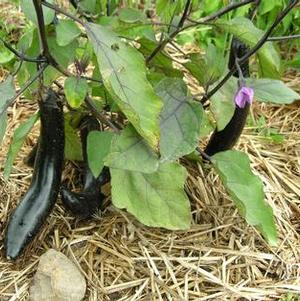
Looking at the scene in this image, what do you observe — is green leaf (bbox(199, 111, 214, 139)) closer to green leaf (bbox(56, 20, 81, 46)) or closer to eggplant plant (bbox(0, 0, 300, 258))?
eggplant plant (bbox(0, 0, 300, 258))

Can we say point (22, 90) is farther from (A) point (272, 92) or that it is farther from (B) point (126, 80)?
(A) point (272, 92)

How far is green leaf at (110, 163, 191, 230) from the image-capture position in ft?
4.38

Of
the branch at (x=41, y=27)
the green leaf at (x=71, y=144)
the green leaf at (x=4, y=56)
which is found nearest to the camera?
the branch at (x=41, y=27)

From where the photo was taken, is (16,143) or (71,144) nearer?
(16,143)

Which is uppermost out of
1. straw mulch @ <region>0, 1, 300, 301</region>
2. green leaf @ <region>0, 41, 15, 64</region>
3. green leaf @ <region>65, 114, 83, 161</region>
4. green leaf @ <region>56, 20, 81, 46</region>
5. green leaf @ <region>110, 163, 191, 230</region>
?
green leaf @ <region>56, 20, 81, 46</region>

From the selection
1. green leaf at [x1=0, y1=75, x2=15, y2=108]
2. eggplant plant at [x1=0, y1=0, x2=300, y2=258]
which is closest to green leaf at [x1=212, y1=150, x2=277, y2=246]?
eggplant plant at [x1=0, y1=0, x2=300, y2=258]

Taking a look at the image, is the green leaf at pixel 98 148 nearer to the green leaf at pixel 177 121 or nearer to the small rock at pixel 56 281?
the green leaf at pixel 177 121

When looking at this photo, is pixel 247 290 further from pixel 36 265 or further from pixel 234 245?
pixel 36 265

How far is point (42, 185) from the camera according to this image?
1.49m

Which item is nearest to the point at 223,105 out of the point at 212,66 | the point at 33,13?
the point at 212,66

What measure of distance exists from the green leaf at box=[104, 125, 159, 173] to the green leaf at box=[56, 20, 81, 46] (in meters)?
0.19

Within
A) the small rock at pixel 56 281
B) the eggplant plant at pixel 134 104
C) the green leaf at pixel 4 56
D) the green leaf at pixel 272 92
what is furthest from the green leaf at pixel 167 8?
the green leaf at pixel 4 56

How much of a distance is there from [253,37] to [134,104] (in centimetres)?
29

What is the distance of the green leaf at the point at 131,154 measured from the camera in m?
1.21
